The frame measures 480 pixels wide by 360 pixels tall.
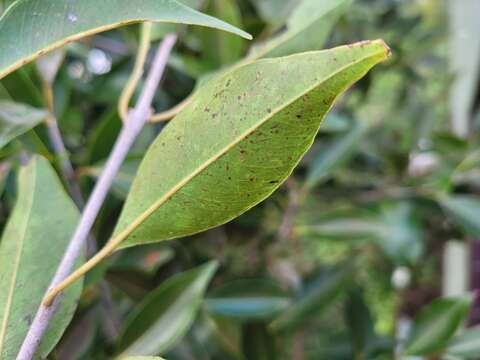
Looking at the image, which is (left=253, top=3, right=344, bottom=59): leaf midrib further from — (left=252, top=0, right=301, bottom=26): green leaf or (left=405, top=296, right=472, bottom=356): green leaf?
(left=405, top=296, right=472, bottom=356): green leaf

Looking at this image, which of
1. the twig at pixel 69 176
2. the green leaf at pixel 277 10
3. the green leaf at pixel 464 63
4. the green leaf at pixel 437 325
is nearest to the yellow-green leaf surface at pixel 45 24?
the twig at pixel 69 176

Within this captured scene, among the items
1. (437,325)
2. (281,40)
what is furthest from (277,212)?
(281,40)

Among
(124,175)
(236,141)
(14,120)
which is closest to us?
(236,141)

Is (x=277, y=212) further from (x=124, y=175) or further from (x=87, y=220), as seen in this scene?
(x=87, y=220)

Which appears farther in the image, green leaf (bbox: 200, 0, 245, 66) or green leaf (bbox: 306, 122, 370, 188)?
green leaf (bbox: 306, 122, 370, 188)

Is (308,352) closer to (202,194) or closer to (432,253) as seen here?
(432,253)

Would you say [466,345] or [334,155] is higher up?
[334,155]

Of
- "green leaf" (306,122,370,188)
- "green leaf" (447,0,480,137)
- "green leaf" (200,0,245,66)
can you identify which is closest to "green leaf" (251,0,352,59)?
"green leaf" (200,0,245,66)
